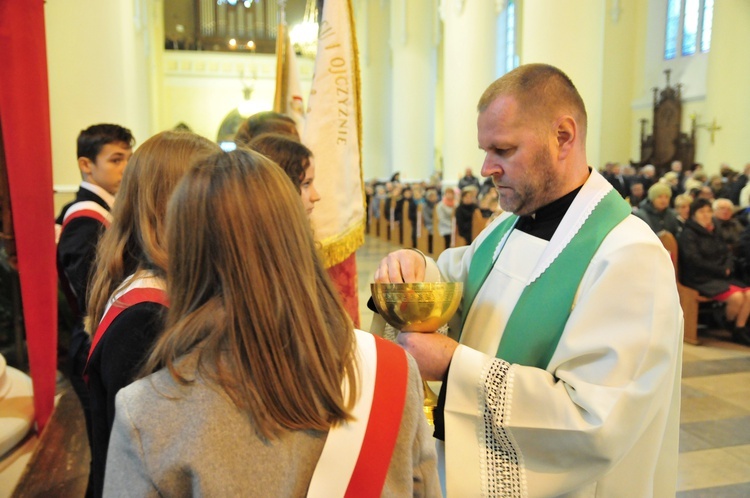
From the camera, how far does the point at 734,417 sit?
14.2 feet

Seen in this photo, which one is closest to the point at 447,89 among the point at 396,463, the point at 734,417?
the point at 734,417

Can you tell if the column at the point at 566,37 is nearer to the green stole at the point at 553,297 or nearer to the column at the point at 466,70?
the column at the point at 466,70

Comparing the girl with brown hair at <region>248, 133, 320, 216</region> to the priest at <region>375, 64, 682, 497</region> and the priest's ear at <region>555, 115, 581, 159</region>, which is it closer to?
the priest at <region>375, 64, 682, 497</region>

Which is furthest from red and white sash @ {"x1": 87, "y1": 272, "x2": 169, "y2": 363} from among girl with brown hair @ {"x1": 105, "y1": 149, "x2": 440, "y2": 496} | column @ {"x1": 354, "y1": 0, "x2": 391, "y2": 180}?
column @ {"x1": 354, "y1": 0, "x2": 391, "y2": 180}

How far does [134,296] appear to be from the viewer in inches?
54.6

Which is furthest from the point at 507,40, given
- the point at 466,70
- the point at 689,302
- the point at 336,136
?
the point at 336,136

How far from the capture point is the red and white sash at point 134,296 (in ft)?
4.52

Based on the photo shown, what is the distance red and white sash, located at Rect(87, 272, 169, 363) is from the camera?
54.3 inches

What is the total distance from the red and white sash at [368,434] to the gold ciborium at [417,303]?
17.1 inches

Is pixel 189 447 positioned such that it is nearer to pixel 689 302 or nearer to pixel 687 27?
pixel 689 302

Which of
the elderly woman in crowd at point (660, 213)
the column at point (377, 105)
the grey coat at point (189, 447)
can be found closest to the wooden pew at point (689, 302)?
the elderly woman in crowd at point (660, 213)

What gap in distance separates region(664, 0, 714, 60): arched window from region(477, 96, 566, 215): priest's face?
→ 54.0 feet

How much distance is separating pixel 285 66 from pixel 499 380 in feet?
11.6

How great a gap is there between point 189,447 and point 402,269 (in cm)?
102
